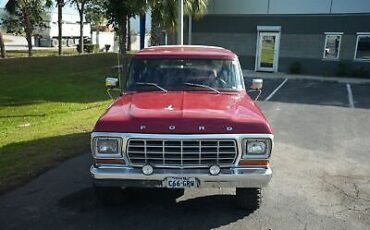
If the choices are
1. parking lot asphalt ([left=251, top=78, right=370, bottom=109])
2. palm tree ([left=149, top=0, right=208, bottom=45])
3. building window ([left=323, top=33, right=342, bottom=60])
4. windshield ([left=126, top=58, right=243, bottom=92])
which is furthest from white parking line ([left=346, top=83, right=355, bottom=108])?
windshield ([left=126, top=58, right=243, bottom=92])

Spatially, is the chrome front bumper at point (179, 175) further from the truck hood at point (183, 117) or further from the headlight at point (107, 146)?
the truck hood at point (183, 117)

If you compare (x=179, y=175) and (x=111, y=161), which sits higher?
(x=111, y=161)

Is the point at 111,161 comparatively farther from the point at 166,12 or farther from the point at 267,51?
the point at 267,51

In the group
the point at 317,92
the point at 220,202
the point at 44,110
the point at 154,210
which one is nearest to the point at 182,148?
the point at 154,210

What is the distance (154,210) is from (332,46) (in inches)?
779

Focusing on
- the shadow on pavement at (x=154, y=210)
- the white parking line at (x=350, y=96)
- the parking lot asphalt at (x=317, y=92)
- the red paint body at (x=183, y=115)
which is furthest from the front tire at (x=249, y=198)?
the white parking line at (x=350, y=96)

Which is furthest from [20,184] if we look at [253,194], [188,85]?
A: [253,194]

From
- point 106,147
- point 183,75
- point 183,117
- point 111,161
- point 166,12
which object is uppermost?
point 166,12

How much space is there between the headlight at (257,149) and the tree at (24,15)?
88.9 ft

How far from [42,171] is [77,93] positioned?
9.80m

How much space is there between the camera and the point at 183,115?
443cm

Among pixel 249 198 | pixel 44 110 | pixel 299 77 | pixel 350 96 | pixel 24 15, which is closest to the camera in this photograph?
pixel 249 198

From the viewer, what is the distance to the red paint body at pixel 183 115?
14.2 ft

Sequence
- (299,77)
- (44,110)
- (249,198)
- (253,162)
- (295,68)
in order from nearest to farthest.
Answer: (253,162), (249,198), (44,110), (299,77), (295,68)
